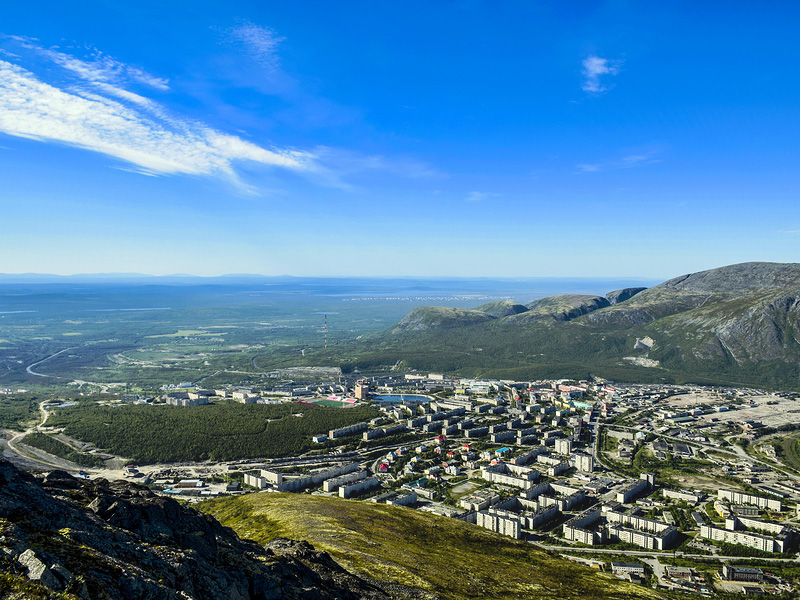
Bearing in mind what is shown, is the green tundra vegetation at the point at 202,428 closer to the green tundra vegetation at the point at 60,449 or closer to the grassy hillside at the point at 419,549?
the green tundra vegetation at the point at 60,449

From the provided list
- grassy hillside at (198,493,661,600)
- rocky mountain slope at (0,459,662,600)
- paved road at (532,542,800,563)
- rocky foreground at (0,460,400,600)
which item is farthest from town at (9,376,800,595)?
rocky foreground at (0,460,400,600)

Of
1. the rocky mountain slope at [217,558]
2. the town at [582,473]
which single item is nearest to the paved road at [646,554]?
the town at [582,473]

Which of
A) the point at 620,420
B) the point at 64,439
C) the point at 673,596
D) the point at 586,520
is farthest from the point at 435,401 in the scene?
the point at 673,596

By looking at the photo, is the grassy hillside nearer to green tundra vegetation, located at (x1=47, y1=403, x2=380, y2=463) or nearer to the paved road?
the paved road

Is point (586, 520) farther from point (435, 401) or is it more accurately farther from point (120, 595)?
point (435, 401)

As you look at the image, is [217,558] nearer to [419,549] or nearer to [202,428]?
[419,549]

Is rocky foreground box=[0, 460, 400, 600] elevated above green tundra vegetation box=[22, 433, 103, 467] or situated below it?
above

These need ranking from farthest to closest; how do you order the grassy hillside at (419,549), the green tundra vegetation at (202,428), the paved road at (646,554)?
the green tundra vegetation at (202,428), the paved road at (646,554), the grassy hillside at (419,549)
